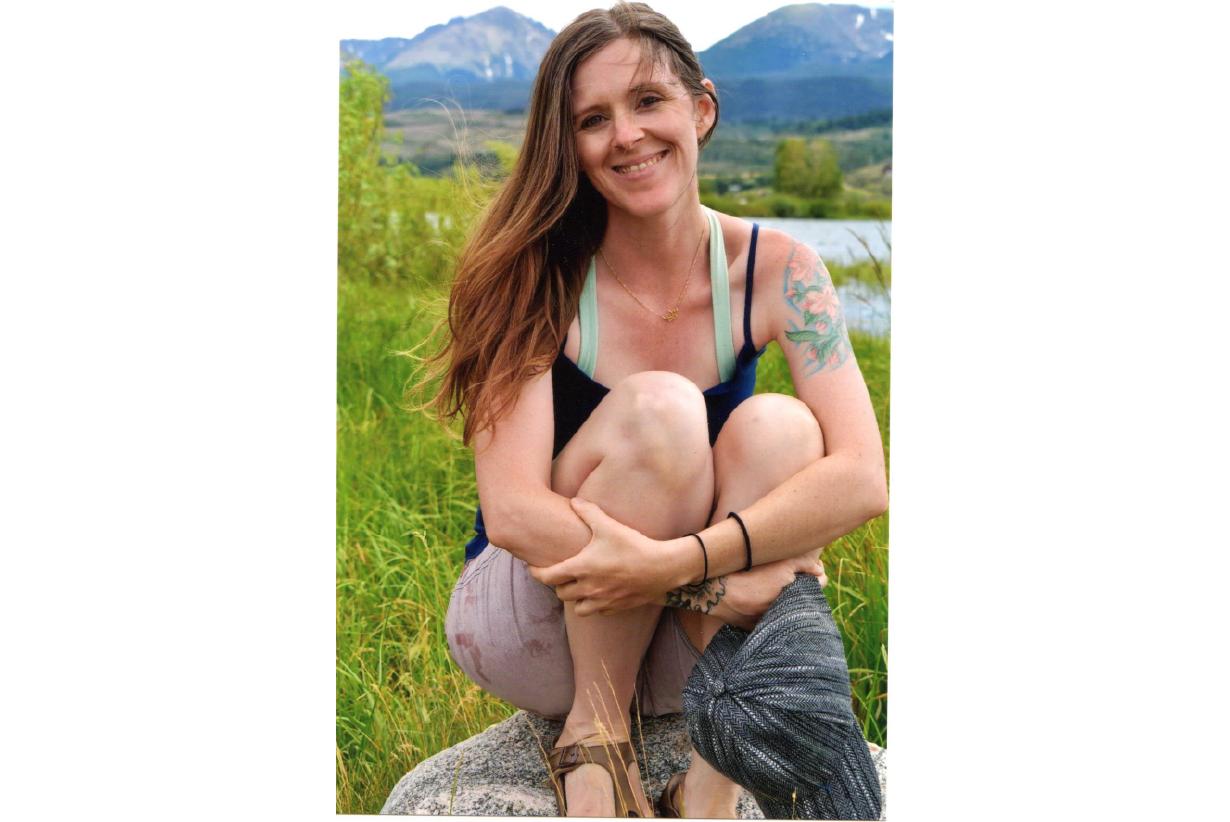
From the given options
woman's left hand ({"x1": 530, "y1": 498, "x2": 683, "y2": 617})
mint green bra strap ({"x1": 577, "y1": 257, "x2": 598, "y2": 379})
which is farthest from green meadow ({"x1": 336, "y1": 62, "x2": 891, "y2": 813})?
woman's left hand ({"x1": 530, "y1": 498, "x2": 683, "y2": 617})

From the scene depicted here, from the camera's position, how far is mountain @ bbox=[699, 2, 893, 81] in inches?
99.0

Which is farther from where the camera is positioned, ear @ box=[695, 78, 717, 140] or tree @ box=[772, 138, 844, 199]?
tree @ box=[772, 138, 844, 199]

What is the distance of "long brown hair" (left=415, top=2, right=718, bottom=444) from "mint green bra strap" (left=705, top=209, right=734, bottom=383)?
220 mm

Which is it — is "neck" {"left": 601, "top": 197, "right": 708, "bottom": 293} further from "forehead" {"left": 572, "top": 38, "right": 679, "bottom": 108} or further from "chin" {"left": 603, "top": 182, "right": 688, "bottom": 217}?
"forehead" {"left": 572, "top": 38, "right": 679, "bottom": 108}

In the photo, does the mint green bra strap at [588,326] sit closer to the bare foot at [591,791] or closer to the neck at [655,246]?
the neck at [655,246]

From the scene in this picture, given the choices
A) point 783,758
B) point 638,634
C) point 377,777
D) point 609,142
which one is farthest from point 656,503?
point 377,777

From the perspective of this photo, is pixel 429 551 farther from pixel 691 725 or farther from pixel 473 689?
pixel 691 725

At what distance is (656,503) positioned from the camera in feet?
7.43

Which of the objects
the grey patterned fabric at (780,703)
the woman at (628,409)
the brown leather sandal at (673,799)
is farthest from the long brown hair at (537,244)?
the brown leather sandal at (673,799)

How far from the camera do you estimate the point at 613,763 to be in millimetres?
2457

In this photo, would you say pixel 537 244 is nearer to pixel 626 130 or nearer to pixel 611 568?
pixel 626 130

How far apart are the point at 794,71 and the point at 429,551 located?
1.32m

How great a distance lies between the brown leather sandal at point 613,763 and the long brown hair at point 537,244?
2.14 feet

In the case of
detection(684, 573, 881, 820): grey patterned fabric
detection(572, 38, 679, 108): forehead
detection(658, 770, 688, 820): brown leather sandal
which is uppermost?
detection(572, 38, 679, 108): forehead
